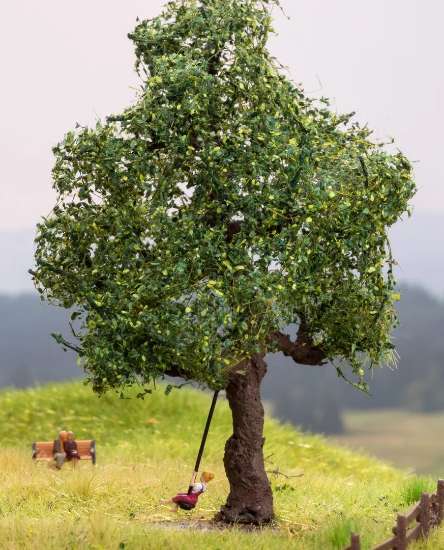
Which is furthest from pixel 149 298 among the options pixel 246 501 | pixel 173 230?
pixel 246 501

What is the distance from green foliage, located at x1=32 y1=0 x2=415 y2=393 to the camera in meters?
12.0

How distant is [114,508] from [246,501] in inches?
114

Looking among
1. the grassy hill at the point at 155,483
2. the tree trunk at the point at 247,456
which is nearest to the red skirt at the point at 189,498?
the grassy hill at the point at 155,483

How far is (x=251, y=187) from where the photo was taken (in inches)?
486

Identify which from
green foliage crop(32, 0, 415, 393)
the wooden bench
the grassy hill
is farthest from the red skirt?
the wooden bench

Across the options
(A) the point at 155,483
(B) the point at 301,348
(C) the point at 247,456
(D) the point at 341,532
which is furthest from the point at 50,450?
(D) the point at 341,532

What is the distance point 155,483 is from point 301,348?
5114 mm

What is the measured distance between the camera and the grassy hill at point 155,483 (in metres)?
11.9

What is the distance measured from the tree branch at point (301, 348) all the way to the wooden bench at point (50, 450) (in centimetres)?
708

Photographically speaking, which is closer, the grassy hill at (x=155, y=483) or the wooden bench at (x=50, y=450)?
the grassy hill at (x=155, y=483)

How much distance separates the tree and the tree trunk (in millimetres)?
40

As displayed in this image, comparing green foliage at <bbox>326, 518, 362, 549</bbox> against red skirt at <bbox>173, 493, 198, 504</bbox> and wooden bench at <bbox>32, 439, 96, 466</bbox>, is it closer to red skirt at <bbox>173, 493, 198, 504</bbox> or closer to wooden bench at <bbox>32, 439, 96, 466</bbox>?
red skirt at <bbox>173, 493, 198, 504</bbox>

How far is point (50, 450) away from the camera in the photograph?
63.3 ft

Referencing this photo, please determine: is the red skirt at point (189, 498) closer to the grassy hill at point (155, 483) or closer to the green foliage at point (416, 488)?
the grassy hill at point (155, 483)
